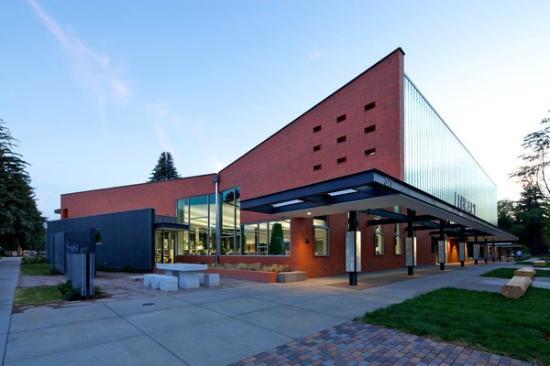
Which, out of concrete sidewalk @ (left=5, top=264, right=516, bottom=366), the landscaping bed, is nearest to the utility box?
concrete sidewalk @ (left=5, top=264, right=516, bottom=366)

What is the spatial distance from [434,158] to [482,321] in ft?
80.1

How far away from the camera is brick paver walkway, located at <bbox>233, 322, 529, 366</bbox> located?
196 inches

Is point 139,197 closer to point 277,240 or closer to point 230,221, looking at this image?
point 230,221

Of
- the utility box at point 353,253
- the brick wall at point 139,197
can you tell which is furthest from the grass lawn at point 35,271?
the utility box at point 353,253

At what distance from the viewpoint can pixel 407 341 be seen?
5969mm

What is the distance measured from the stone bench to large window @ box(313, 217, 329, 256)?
224 centimetres

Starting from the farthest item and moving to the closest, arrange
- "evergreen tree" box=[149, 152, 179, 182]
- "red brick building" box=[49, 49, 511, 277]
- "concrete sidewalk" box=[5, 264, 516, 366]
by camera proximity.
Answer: "evergreen tree" box=[149, 152, 179, 182], "red brick building" box=[49, 49, 511, 277], "concrete sidewalk" box=[5, 264, 516, 366]

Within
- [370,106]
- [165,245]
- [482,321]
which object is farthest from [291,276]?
[165,245]

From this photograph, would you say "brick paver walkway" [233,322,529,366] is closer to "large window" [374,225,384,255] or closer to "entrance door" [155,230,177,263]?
"large window" [374,225,384,255]

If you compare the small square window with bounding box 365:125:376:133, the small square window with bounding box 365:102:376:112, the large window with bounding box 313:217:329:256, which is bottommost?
the large window with bounding box 313:217:329:256

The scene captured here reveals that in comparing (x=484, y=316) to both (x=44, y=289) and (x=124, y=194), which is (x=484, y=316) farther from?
(x=124, y=194)

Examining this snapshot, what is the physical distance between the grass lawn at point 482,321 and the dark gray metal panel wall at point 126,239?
58.8 ft

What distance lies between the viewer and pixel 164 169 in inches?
3086

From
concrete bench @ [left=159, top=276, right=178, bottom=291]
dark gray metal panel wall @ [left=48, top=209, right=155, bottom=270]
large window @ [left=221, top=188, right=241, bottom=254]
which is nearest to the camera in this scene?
concrete bench @ [left=159, top=276, right=178, bottom=291]
